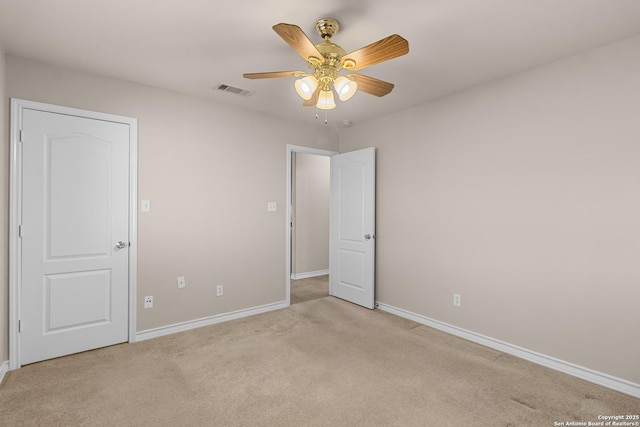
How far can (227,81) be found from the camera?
310cm

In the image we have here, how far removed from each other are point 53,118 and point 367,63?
2.67 metres

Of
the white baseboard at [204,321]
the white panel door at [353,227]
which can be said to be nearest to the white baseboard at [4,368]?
the white baseboard at [204,321]

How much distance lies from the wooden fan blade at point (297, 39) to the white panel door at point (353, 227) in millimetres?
2312

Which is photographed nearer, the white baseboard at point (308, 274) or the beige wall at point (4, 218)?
the beige wall at point (4, 218)

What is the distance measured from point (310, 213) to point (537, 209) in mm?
4014

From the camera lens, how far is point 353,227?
4.41 m

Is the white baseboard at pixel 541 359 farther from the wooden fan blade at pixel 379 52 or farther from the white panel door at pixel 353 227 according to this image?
the wooden fan blade at pixel 379 52

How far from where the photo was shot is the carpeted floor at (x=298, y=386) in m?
2.02

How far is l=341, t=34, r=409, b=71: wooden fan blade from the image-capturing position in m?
1.75

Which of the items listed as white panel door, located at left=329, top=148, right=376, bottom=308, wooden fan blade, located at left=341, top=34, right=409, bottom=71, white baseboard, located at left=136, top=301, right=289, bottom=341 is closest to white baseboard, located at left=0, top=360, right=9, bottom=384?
white baseboard, located at left=136, top=301, right=289, bottom=341

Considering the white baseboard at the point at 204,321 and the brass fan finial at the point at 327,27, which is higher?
the brass fan finial at the point at 327,27

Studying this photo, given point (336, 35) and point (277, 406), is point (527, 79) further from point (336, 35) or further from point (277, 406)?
point (277, 406)

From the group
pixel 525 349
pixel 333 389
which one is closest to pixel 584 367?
pixel 525 349

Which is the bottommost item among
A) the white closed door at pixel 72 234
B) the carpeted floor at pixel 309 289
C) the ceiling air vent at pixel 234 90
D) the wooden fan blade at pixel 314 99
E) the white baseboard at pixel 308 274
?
the carpeted floor at pixel 309 289
